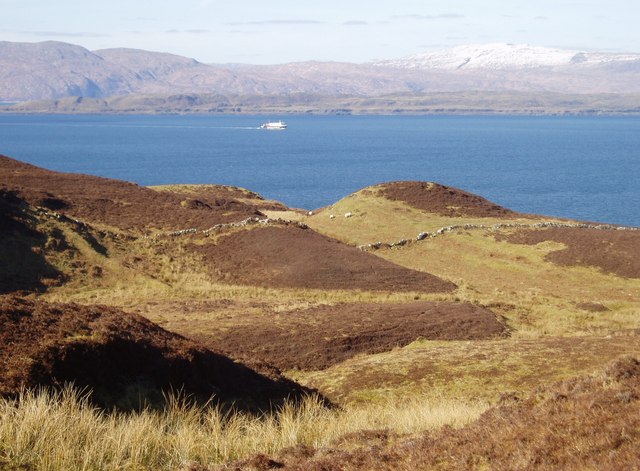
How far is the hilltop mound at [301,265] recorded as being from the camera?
43.4 metres

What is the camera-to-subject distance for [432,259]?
2040 inches

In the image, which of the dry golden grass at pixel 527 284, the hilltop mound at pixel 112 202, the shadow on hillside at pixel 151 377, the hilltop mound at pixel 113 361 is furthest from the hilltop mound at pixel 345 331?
the hilltop mound at pixel 112 202

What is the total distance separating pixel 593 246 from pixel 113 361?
41154 millimetres

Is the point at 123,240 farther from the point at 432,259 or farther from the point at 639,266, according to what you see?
the point at 639,266

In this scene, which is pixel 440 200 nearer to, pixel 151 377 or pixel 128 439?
pixel 151 377

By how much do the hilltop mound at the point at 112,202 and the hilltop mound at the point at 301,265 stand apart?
6.30 meters

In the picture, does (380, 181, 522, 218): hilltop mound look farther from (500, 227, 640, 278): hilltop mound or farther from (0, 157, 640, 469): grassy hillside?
(500, 227, 640, 278): hilltop mound

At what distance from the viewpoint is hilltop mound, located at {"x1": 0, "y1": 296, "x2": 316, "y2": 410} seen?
15977 mm

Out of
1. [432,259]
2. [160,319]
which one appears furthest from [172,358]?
[432,259]

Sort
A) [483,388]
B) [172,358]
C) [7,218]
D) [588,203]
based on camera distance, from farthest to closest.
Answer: [588,203] → [7,218] → [483,388] → [172,358]

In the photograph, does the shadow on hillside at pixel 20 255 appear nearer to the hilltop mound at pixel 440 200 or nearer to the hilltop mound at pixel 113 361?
the hilltop mound at pixel 113 361

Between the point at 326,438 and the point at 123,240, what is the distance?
39121mm

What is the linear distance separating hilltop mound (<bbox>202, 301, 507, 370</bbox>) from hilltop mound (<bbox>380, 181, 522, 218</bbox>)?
2921 cm

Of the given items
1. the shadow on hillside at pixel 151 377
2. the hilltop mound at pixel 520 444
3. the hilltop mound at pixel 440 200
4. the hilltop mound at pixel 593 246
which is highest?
the hilltop mound at pixel 520 444
